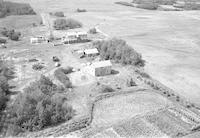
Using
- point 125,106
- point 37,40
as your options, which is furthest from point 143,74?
point 37,40

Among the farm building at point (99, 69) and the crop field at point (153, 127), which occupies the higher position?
the farm building at point (99, 69)

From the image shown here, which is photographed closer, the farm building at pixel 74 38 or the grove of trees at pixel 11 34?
the farm building at pixel 74 38

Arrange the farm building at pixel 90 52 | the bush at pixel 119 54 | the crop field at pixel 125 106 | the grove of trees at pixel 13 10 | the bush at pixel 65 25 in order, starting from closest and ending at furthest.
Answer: the crop field at pixel 125 106
the bush at pixel 119 54
the farm building at pixel 90 52
the bush at pixel 65 25
the grove of trees at pixel 13 10

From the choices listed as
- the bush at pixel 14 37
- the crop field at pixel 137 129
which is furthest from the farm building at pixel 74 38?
the crop field at pixel 137 129

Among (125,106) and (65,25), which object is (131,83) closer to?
(125,106)

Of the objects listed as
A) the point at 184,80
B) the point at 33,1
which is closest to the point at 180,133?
the point at 184,80

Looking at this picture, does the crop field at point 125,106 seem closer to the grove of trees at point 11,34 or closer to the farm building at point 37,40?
the farm building at point 37,40
